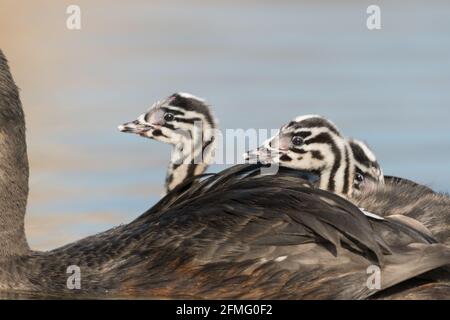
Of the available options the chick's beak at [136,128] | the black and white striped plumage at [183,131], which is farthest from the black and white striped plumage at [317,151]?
the chick's beak at [136,128]

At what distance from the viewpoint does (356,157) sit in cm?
1012

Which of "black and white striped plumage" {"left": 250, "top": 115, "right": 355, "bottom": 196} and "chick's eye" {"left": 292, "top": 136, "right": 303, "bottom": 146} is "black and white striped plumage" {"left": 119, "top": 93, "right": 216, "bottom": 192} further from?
"chick's eye" {"left": 292, "top": 136, "right": 303, "bottom": 146}

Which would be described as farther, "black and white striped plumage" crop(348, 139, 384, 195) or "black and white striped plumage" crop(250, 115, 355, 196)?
"black and white striped plumage" crop(348, 139, 384, 195)

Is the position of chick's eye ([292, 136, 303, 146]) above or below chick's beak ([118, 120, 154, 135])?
below

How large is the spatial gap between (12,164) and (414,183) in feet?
8.53

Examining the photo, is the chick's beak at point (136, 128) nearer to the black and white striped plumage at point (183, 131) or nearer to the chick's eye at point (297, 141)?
the black and white striped plumage at point (183, 131)

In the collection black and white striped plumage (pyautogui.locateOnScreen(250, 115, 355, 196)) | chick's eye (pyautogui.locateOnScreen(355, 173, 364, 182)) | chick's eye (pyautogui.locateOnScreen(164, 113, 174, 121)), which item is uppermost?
chick's eye (pyautogui.locateOnScreen(164, 113, 174, 121))

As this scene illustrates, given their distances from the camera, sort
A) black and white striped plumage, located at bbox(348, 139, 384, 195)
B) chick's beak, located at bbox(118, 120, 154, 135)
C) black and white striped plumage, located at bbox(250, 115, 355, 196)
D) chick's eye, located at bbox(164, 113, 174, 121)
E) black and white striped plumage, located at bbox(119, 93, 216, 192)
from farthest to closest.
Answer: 1. chick's beak, located at bbox(118, 120, 154, 135)
2. chick's eye, located at bbox(164, 113, 174, 121)
3. black and white striped plumage, located at bbox(119, 93, 216, 192)
4. black and white striped plumage, located at bbox(348, 139, 384, 195)
5. black and white striped plumage, located at bbox(250, 115, 355, 196)

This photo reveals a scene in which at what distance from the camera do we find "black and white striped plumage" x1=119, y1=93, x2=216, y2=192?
34.4 feet

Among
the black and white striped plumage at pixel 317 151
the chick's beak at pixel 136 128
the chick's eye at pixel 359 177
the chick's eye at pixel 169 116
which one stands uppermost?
the chick's eye at pixel 169 116

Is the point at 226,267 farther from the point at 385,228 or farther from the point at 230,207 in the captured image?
the point at 385,228

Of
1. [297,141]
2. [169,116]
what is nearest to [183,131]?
[169,116]

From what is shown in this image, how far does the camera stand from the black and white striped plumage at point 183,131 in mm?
10500

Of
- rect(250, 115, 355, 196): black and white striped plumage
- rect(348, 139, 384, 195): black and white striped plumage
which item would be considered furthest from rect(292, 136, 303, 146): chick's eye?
rect(348, 139, 384, 195): black and white striped plumage
